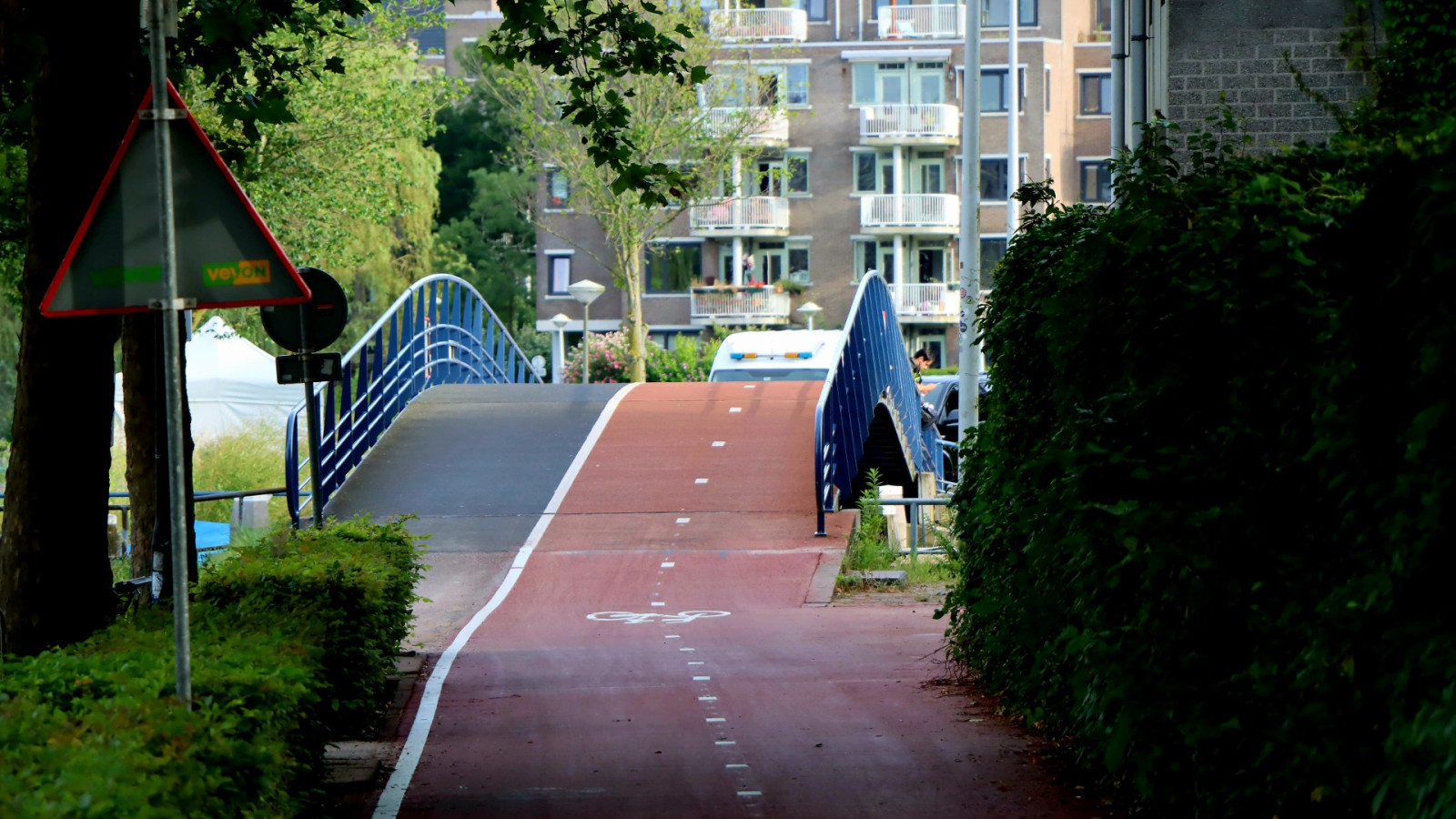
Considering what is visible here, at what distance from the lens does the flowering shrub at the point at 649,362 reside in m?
45.6

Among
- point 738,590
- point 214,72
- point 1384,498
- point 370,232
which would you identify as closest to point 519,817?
point 1384,498

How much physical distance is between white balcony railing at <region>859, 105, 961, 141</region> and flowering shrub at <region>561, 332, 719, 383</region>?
1053 centimetres

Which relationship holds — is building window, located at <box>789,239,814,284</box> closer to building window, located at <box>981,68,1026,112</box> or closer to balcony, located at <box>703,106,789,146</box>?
balcony, located at <box>703,106,789,146</box>

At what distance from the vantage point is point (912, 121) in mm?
56375

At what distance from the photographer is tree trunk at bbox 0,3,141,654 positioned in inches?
258

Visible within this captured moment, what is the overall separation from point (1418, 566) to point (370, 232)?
4614cm

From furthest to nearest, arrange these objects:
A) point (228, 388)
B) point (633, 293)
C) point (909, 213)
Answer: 1. point (909, 213)
2. point (633, 293)
3. point (228, 388)

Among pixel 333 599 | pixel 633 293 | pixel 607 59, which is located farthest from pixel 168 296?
pixel 633 293

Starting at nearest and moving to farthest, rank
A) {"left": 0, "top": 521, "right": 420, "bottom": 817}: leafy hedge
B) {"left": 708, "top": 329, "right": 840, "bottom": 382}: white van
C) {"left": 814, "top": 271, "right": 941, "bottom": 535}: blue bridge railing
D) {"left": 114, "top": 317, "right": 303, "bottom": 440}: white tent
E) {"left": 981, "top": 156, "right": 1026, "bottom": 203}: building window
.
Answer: {"left": 0, "top": 521, "right": 420, "bottom": 817}: leafy hedge → {"left": 814, "top": 271, "right": 941, "bottom": 535}: blue bridge railing → {"left": 708, "top": 329, "right": 840, "bottom": 382}: white van → {"left": 114, "top": 317, "right": 303, "bottom": 440}: white tent → {"left": 981, "top": 156, "right": 1026, "bottom": 203}: building window

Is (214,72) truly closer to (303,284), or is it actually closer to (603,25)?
(603,25)

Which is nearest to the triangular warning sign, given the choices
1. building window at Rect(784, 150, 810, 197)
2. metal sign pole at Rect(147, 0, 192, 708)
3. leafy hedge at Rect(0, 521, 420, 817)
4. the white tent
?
metal sign pole at Rect(147, 0, 192, 708)

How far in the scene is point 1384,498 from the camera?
3795 mm

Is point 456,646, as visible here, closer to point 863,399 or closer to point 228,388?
point 863,399

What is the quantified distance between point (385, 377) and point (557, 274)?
120 ft
